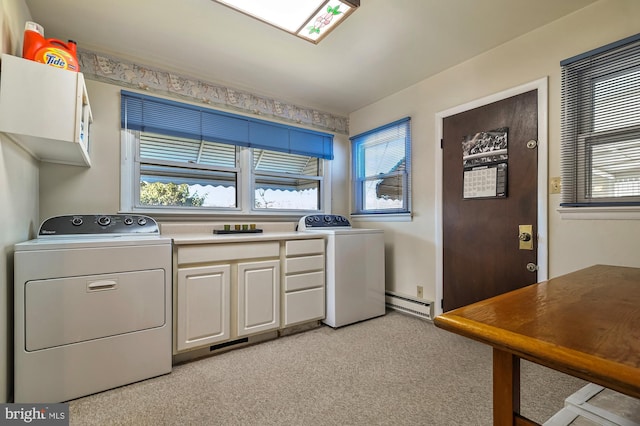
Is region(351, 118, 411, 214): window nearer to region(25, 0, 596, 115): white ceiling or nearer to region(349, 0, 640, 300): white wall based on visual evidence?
region(349, 0, 640, 300): white wall

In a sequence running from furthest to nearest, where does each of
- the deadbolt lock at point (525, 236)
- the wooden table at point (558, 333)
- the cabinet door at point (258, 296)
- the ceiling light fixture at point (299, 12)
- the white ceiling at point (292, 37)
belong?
the cabinet door at point (258, 296) → the deadbolt lock at point (525, 236) → the white ceiling at point (292, 37) → the ceiling light fixture at point (299, 12) → the wooden table at point (558, 333)

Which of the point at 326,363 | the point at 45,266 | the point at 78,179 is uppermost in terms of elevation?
the point at 78,179

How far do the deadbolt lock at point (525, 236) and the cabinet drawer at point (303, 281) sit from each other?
1644mm

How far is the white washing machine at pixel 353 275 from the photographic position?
265 centimetres

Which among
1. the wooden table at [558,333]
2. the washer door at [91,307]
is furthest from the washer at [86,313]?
the wooden table at [558,333]

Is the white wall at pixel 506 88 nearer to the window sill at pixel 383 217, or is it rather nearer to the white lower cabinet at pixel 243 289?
the window sill at pixel 383 217

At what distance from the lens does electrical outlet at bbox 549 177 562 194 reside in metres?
1.97

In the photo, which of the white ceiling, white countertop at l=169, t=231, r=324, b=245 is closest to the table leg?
white countertop at l=169, t=231, r=324, b=245

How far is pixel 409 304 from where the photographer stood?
9.60 feet

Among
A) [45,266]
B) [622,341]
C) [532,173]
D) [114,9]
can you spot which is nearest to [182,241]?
[45,266]

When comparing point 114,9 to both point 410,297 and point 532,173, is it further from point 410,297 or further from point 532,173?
point 410,297

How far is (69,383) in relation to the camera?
156 centimetres

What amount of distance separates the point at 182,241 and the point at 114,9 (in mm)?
1612

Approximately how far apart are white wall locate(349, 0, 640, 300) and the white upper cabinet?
273cm
